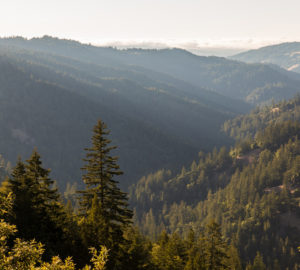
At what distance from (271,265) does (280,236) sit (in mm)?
19252

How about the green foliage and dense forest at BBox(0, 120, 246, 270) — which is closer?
dense forest at BBox(0, 120, 246, 270)

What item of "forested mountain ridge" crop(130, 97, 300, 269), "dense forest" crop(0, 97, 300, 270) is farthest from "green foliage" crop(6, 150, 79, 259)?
"forested mountain ridge" crop(130, 97, 300, 269)

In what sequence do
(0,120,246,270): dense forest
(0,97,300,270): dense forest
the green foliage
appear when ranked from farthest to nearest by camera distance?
1. the green foliage
2. (0,120,246,270): dense forest
3. (0,97,300,270): dense forest

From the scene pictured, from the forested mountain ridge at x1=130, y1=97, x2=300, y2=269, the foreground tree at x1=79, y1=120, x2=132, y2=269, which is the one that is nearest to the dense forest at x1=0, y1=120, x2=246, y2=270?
the foreground tree at x1=79, y1=120, x2=132, y2=269

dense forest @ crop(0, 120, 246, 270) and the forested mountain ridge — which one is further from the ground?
dense forest @ crop(0, 120, 246, 270)

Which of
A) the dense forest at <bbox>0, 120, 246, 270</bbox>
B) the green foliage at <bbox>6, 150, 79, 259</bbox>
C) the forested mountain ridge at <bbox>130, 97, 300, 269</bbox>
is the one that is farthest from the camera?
the forested mountain ridge at <bbox>130, 97, 300, 269</bbox>

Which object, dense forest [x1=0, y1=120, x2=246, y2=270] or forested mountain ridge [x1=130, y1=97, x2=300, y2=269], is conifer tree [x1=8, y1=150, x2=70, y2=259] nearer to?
dense forest [x1=0, y1=120, x2=246, y2=270]

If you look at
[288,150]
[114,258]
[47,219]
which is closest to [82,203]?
[47,219]

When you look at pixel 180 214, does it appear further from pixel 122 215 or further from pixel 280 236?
pixel 122 215

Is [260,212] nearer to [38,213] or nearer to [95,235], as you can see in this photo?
[95,235]

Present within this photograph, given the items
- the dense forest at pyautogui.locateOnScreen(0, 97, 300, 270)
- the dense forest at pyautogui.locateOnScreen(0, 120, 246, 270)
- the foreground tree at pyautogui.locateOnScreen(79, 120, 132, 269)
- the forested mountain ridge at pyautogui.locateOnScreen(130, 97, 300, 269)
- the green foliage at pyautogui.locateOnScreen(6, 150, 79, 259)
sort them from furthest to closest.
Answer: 1. the forested mountain ridge at pyautogui.locateOnScreen(130, 97, 300, 269)
2. the green foliage at pyautogui.locateOnScreen(6, 150, 79, 259)
3. the foreground tree at pyautogui.locateOnScreen(79, 120, 132, 269)
4. the dense forest at pyautogui.locateOnScreen(0, 120, 246, 270)
5. the dense forest at pyautogui.locateOnScreen(0, 97, 300, 270)

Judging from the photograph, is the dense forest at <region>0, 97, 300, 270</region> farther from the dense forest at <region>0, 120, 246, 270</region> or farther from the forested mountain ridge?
the forested mountain ridge

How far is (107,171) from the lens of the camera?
27344mm

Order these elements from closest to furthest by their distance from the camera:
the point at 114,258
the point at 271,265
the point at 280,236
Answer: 1. the point at 114,258
2. the point at 271,265
3. the point at 280,236
